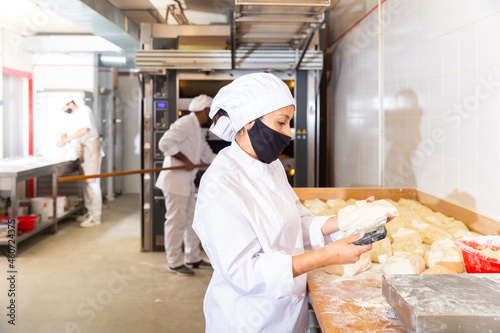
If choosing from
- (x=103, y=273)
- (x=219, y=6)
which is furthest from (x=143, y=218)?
(x=219, y=6)

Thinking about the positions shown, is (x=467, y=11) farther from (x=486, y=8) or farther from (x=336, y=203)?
(x=336, y=203)

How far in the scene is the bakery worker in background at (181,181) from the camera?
3832mm

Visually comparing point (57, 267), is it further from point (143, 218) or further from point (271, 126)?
point (271, 126)

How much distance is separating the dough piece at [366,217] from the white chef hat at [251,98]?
1.28 feet

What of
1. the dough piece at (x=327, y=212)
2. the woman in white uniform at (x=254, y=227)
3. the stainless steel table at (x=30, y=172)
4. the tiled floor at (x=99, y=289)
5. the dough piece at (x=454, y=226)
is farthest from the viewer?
the stainless steel table at (x=30, y=172)

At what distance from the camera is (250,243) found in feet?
3.89

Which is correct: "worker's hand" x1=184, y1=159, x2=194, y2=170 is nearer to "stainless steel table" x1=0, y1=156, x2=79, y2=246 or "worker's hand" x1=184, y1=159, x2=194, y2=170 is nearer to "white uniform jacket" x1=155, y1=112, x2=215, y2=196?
"white uniform jacket" x1=155, y1=112, x2=215, y2=196

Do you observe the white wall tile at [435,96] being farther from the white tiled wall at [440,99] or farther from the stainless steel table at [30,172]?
the stainless steel table at [30,172]

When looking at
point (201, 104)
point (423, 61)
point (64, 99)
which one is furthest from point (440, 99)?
point (64, 99)

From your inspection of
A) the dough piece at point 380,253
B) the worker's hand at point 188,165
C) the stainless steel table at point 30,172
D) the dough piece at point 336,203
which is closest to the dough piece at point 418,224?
the dough piece at point 380,253

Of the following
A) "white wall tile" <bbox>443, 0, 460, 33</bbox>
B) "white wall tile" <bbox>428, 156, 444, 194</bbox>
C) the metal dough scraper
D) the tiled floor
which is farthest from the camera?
the tiled floor

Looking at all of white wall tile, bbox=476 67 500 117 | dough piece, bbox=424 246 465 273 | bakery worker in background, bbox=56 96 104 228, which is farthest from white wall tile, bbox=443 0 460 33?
bakery worker in background, bbox=56 96 104 228

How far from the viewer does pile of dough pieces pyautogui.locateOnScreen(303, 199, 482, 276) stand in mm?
1441

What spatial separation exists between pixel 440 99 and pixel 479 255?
1291mm
